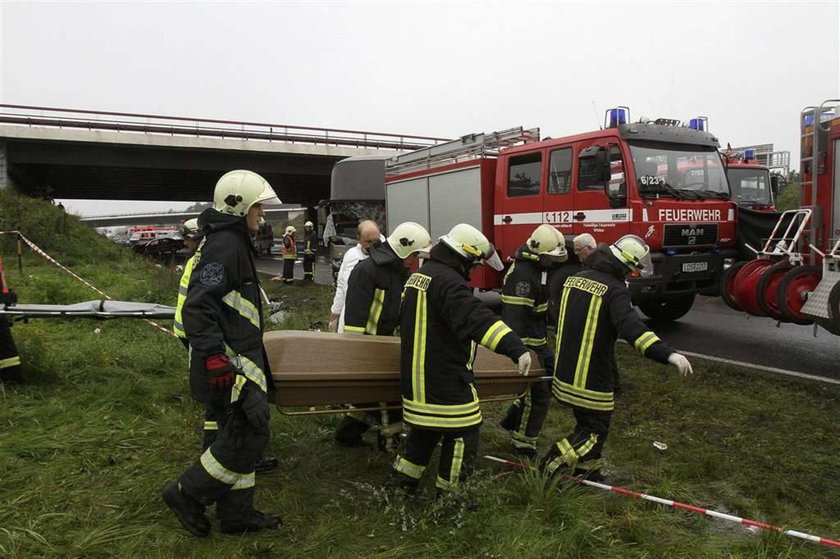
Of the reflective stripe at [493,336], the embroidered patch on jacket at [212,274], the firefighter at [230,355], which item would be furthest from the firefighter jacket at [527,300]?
the embroidered patch on jacket at [212,274]

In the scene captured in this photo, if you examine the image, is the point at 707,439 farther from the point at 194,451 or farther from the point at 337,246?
the point at 337,246

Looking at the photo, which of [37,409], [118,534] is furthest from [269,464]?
[37,409]

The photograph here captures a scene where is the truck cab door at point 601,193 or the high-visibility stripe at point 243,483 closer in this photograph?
the high-visibility stripe at point 243,483

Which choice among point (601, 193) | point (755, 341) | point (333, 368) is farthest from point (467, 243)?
point (755, 341)

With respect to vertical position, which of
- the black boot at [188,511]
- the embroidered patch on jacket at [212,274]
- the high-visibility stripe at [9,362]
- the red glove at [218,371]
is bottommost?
the black boot at [188,511]

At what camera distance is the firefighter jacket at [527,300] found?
436 centimetres

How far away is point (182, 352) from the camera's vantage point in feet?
19.4

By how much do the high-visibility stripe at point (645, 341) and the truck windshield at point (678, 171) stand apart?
432 centimetres

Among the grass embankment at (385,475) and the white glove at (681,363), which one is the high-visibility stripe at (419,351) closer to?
the grass embankment at (385,475)

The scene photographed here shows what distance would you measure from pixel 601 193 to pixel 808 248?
7.45 feet

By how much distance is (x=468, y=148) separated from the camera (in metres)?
9.33

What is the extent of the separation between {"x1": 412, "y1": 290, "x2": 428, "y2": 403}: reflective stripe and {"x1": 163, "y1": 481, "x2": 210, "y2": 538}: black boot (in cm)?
114

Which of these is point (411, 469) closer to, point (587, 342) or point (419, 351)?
point (419, 351)

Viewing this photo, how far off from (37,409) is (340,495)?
8.35ft
